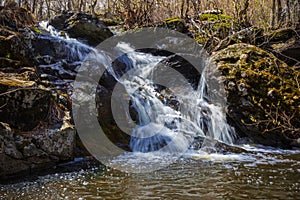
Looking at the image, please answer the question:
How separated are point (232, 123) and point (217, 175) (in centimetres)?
330

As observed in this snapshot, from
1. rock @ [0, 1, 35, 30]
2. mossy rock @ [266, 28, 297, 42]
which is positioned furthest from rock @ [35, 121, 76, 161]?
mossy rock @ [266, 28, 297, 42]

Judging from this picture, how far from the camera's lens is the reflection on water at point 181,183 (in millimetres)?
4070

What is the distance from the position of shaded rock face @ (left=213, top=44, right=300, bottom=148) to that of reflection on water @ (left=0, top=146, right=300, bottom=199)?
164 centimetres

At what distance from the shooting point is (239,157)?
629 centimetres

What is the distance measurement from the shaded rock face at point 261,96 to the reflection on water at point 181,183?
5.39ft

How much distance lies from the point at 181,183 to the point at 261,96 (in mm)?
4207

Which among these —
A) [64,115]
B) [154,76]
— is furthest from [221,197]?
[154,76]

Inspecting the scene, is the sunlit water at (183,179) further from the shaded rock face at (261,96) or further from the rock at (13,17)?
the rock at (13,17)

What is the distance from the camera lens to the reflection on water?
4070 mm

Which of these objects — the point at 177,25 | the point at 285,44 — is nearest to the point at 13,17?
the point at 177,25

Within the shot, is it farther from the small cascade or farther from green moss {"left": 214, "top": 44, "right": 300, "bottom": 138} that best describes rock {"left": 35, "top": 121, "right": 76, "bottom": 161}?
green moss {"left": 214, "top": 44, "right": 300, "bottom": 138}

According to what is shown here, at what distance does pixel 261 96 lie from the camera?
25.4ft

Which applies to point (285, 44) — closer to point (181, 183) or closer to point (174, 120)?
point (174, 120)

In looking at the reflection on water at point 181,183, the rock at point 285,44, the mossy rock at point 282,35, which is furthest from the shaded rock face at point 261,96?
the mossy rock at point 282,35
